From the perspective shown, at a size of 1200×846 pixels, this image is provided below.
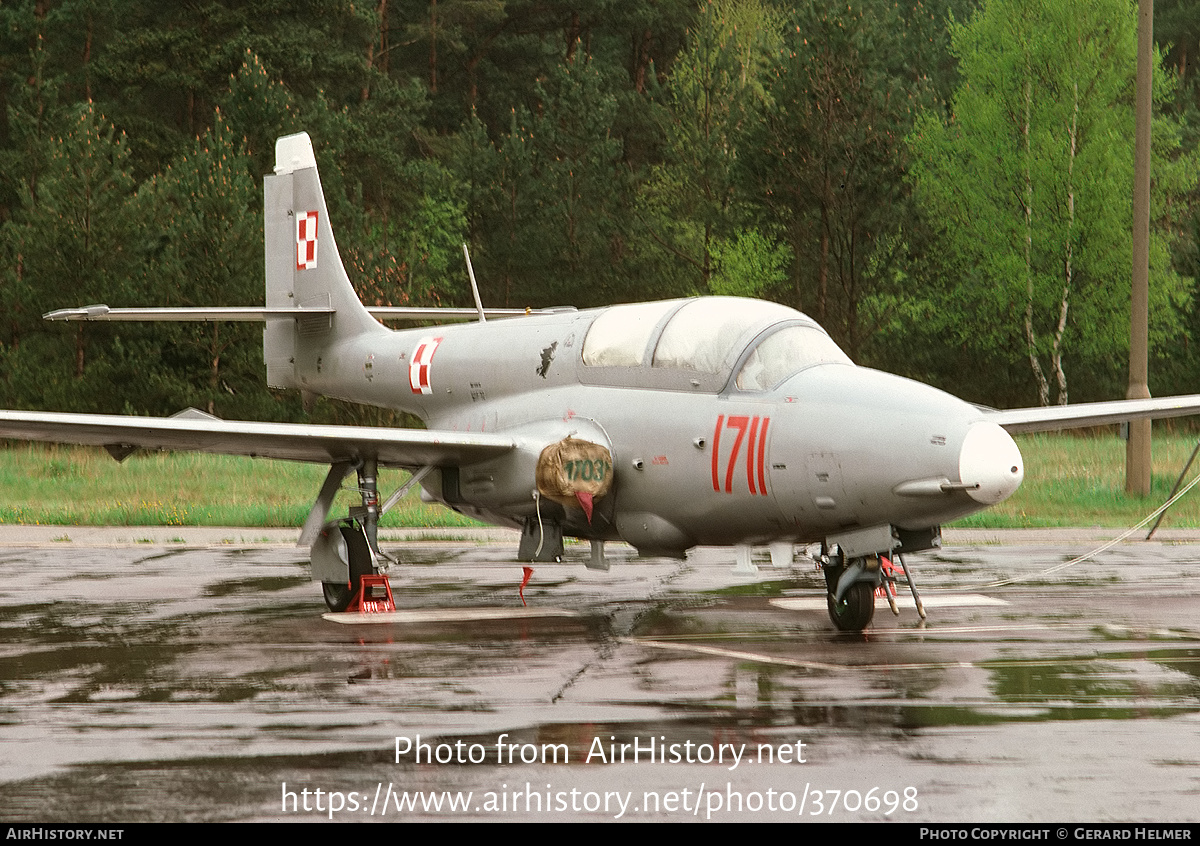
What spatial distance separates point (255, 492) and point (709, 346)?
47.7 ft

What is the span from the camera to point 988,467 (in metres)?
9.51

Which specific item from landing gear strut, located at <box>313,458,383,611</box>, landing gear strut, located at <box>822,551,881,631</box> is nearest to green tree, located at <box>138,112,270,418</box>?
landing gear strut, located at <box>313,458,383,611</box>

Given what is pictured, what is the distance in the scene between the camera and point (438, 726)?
7.59 meters

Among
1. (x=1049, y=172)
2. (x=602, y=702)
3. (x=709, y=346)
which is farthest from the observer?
(x=1049, y=172)

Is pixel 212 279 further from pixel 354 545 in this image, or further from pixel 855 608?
pixel 855 608

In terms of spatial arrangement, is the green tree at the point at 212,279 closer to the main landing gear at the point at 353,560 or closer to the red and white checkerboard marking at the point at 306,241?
the red and white checkerboard marking at the point at 306,241

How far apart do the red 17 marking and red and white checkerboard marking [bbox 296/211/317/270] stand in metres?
6.82

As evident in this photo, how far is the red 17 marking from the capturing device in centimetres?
1057

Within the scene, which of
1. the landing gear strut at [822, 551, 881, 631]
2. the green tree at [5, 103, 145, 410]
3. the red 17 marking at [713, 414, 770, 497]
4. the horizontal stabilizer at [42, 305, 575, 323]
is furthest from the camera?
the green tree at [5, 103, 145, 410]

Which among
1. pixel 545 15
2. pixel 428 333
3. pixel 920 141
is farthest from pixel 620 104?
pixel 428 333

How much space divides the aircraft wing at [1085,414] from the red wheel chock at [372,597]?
17.2 ft

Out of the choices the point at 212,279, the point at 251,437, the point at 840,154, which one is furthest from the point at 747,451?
the point at 840,154

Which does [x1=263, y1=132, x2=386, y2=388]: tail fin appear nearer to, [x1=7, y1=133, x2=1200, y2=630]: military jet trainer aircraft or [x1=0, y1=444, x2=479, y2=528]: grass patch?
[x1=7, y1=133, x2=1200, y2=630]: military jet trainer aircraft

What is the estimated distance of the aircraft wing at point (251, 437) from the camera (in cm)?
1148
